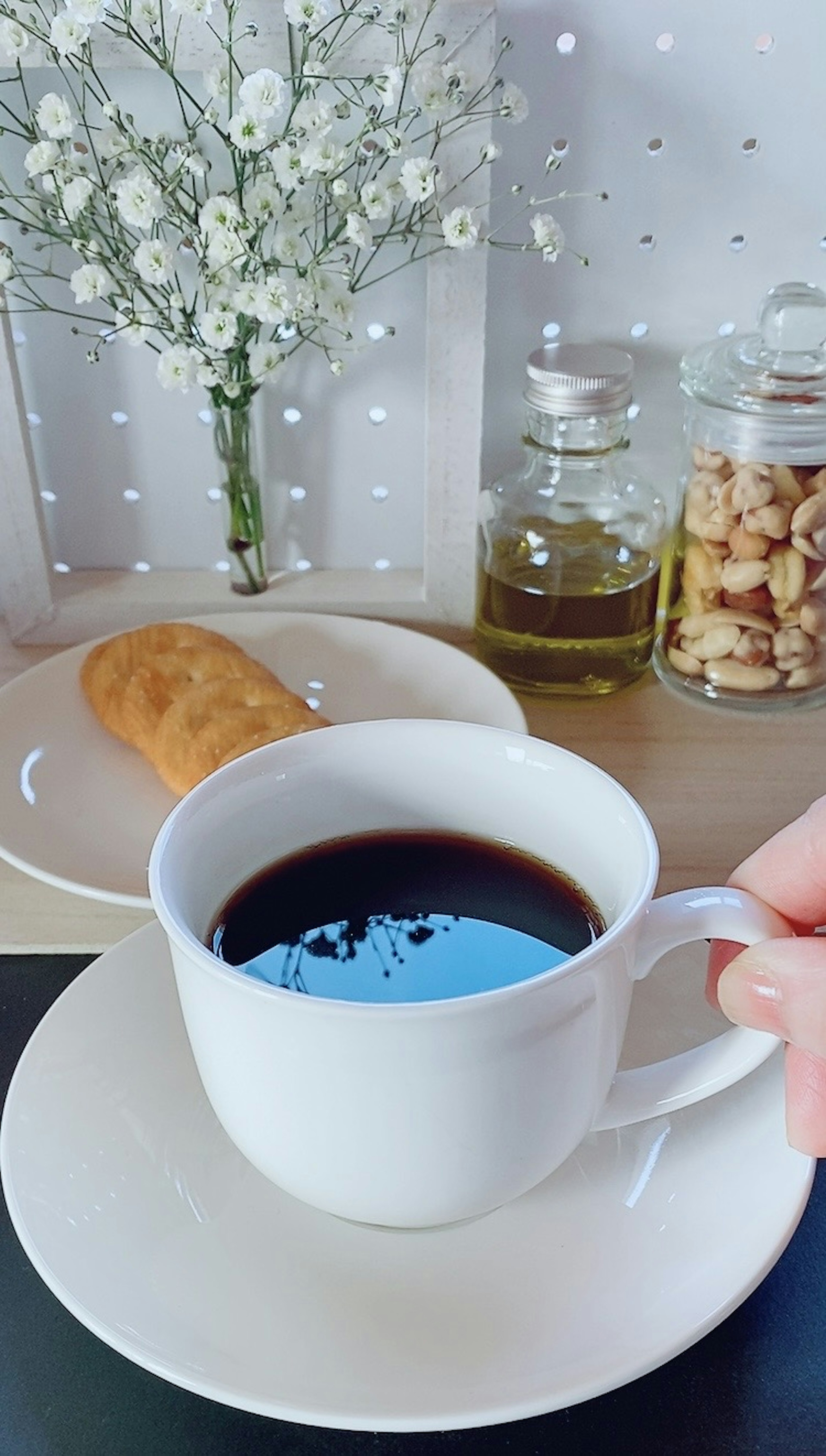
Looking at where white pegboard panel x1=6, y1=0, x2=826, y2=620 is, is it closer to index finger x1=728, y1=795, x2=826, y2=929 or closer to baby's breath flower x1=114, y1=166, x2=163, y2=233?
baby's breath flower x1=114, y1=166, x2=163, y2=233

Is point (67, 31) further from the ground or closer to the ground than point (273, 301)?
further from the ground

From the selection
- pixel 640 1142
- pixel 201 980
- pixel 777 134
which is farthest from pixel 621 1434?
pixel 777 134

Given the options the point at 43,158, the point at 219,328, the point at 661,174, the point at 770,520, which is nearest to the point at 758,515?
the point at 770,520

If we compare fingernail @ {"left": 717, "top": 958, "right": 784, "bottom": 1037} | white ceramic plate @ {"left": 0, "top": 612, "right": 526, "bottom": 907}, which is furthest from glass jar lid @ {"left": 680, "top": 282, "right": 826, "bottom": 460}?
fingernail @ {"left": 717, "top": 958, "right": 784, "bottom": 1037}

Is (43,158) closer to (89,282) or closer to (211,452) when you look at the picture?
(89,282)

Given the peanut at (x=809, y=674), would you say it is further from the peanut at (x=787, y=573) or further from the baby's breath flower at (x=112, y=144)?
the baby's breath flower at (x=112, y=144)

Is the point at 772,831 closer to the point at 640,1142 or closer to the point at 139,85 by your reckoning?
the point at 640,1142
